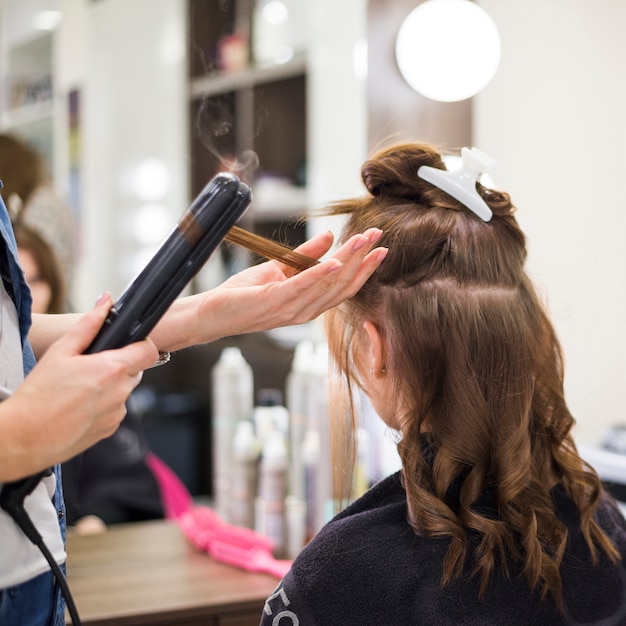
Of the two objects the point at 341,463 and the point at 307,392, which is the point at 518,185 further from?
the point at 341,463

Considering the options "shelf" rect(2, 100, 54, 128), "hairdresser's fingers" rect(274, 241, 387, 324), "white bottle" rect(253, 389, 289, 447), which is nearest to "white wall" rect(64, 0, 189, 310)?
"shelf" rect(2, 100, 54, 128)

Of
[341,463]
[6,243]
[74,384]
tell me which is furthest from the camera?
[341,463]

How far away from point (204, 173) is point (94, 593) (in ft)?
4.27

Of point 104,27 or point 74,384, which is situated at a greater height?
point 104,27

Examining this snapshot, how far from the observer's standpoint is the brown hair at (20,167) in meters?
1.88

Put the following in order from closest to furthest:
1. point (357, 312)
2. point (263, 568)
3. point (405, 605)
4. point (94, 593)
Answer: point (405, 605)
point (357, 312)
point (94, 593)
point (263, 568)

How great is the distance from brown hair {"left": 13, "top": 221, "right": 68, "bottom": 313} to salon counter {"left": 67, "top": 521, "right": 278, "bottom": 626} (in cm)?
50

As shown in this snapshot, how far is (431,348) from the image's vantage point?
3.07 feet

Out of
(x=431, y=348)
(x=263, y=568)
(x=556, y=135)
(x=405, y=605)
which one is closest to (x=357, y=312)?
(x=431, y=348)

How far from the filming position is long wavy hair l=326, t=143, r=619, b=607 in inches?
35.6

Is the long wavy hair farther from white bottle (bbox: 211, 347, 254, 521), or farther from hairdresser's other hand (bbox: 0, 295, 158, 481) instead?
white bottle (bbox: 211, 347, 254, 521)

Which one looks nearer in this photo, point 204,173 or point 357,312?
point 357,312

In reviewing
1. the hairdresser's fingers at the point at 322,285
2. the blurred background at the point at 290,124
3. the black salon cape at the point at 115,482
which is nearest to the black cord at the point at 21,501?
the hairdresser's fingers at the point at 322,285

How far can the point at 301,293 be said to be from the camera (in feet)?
2.41
